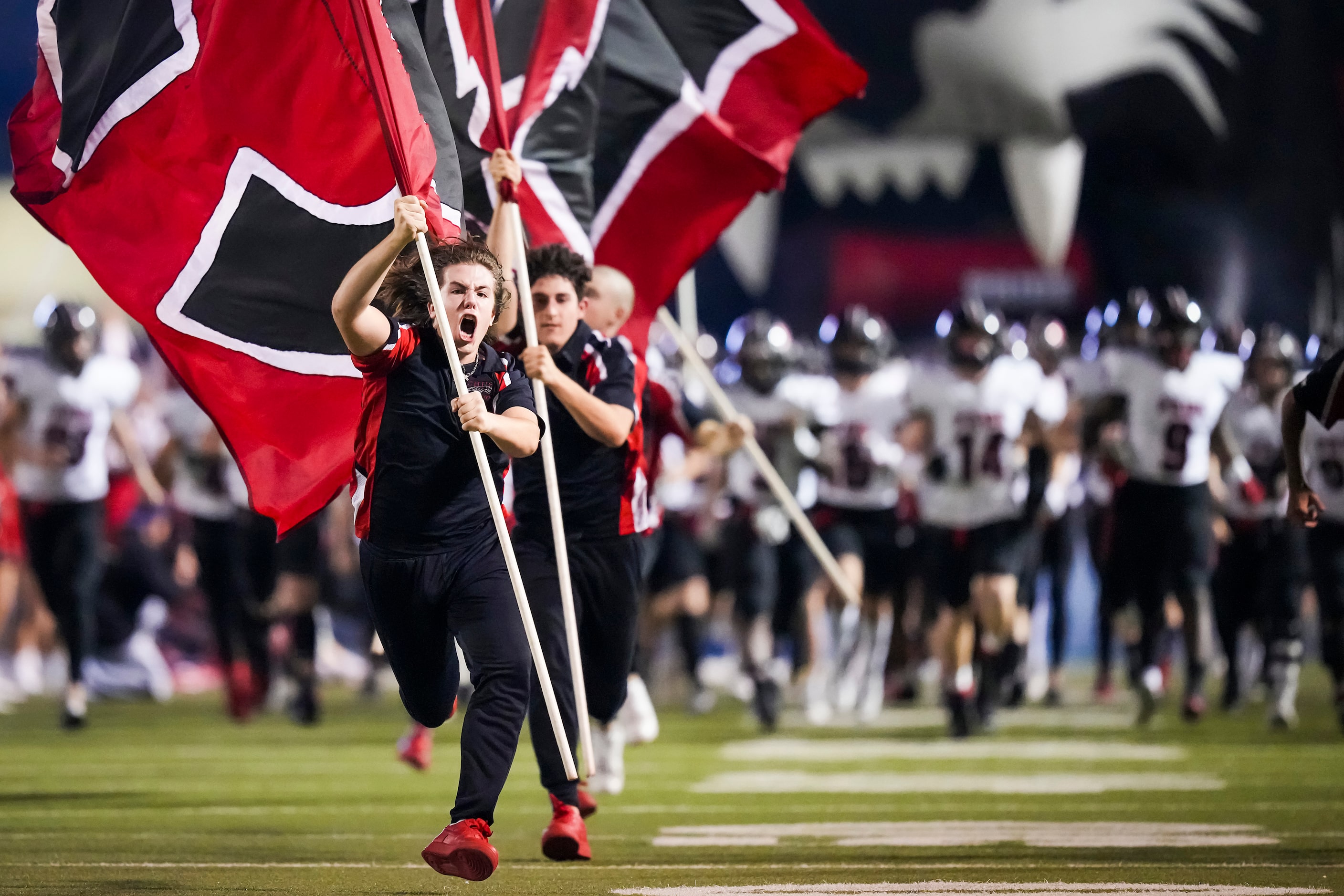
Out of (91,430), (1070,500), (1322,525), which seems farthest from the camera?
(1070,500)

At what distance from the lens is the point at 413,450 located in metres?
5.09

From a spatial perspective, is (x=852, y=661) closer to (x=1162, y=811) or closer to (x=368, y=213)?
(x=1162, y=811)

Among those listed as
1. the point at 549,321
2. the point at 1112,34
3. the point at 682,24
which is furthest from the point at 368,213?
the point at 1112,34

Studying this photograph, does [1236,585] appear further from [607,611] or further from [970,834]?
[607,611]

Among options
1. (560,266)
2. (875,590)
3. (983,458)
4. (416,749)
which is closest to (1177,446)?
(983,458)

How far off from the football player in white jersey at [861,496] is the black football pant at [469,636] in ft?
20.0

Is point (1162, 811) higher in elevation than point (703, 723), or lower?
higher

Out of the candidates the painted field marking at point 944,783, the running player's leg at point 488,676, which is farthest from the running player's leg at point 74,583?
the running player's leg at point 488,676

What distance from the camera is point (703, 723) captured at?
11047 mm

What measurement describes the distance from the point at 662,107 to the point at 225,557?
518 centimetres

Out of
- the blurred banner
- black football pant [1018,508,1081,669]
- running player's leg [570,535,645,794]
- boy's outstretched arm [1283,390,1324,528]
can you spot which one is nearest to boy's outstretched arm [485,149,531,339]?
running player's leg [570,535,645,794]

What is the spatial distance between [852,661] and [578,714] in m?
6.39

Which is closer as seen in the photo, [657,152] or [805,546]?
[657,152]

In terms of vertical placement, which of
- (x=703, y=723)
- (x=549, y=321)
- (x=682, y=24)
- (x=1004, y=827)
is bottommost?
(x=703, y=723)
